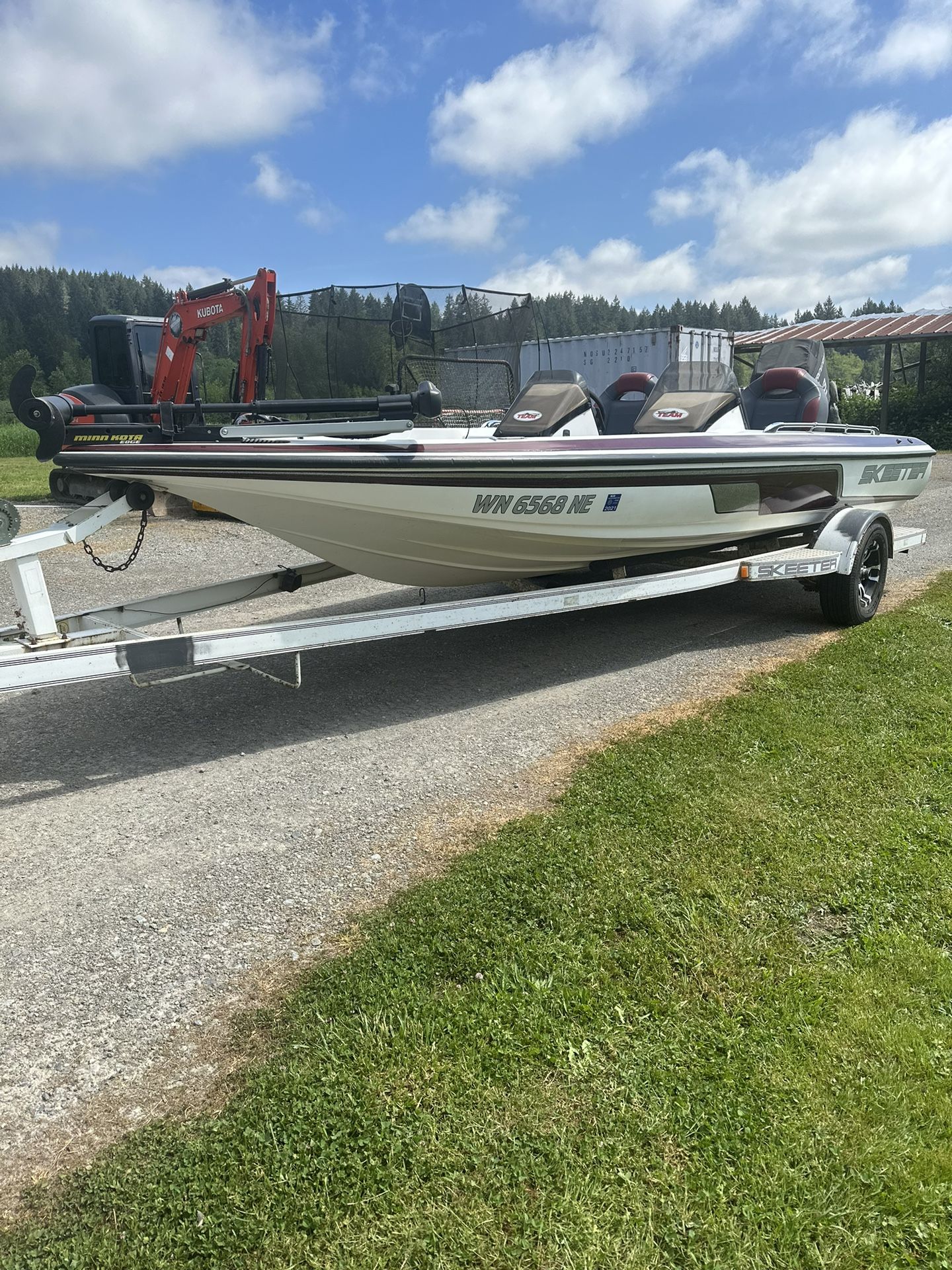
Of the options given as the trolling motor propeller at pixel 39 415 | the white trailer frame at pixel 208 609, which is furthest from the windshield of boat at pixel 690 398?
the trolling motor propeller at pixel 39 415

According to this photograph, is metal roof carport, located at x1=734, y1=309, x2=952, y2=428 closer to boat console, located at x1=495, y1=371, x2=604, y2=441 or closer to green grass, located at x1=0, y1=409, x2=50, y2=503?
green grass, located at x1=0, y1=409, x2=50, y2=503

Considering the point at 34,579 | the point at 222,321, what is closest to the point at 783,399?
the point at 34,579

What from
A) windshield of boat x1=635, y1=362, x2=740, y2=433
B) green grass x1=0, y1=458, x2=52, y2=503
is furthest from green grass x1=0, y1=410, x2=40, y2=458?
windshield of boat x1=635, y1=362, x2=740, y2=433

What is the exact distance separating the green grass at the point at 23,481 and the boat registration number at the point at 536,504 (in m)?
7.79

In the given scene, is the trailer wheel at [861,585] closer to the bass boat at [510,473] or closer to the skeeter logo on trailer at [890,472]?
the bass boat at [510,473]

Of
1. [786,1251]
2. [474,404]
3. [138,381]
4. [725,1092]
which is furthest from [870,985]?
[138,381]

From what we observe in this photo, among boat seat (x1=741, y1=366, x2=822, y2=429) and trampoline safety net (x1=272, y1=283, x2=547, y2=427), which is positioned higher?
trampoline safety net (x1=272, y1=283, x2=547, y2=427)

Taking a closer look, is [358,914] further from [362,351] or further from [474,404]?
[362,351]

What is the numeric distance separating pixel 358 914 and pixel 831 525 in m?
4.29

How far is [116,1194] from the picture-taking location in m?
1.84

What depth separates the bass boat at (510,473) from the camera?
4.18 meters

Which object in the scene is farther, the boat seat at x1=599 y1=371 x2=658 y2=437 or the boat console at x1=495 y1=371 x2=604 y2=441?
the boat seat at x1=599 y1=371 x2=658 y2=437

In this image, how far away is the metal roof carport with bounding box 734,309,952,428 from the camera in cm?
2156

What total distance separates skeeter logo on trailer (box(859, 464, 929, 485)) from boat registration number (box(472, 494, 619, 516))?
7.98 feet
